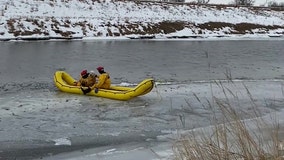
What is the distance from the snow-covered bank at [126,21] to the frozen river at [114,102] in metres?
9.95

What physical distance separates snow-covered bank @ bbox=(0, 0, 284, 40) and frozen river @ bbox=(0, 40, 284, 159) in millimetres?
9953

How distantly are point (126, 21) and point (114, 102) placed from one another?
2448 centimetres

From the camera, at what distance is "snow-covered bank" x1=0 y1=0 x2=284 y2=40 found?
28875 mm

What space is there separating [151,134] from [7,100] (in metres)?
4.10

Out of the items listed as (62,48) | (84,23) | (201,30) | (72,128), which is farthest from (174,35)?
(72,128)

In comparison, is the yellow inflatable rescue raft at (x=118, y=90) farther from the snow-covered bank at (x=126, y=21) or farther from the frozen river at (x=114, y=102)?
the snow-covered bank at (x=126, y=21)

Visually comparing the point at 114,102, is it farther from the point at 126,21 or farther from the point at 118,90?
the point at 126,21

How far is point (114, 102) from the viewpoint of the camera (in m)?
9.92

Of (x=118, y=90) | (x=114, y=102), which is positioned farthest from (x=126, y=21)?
(x=114, y=102)

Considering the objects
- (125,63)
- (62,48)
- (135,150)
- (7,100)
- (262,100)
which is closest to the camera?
(135,150)

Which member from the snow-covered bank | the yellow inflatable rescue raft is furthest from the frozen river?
the snow-covered bank

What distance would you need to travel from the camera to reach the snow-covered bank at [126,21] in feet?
94.7

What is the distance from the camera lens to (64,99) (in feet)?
33.4

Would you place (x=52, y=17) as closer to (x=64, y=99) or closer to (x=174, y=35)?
(x=174, y=35)
